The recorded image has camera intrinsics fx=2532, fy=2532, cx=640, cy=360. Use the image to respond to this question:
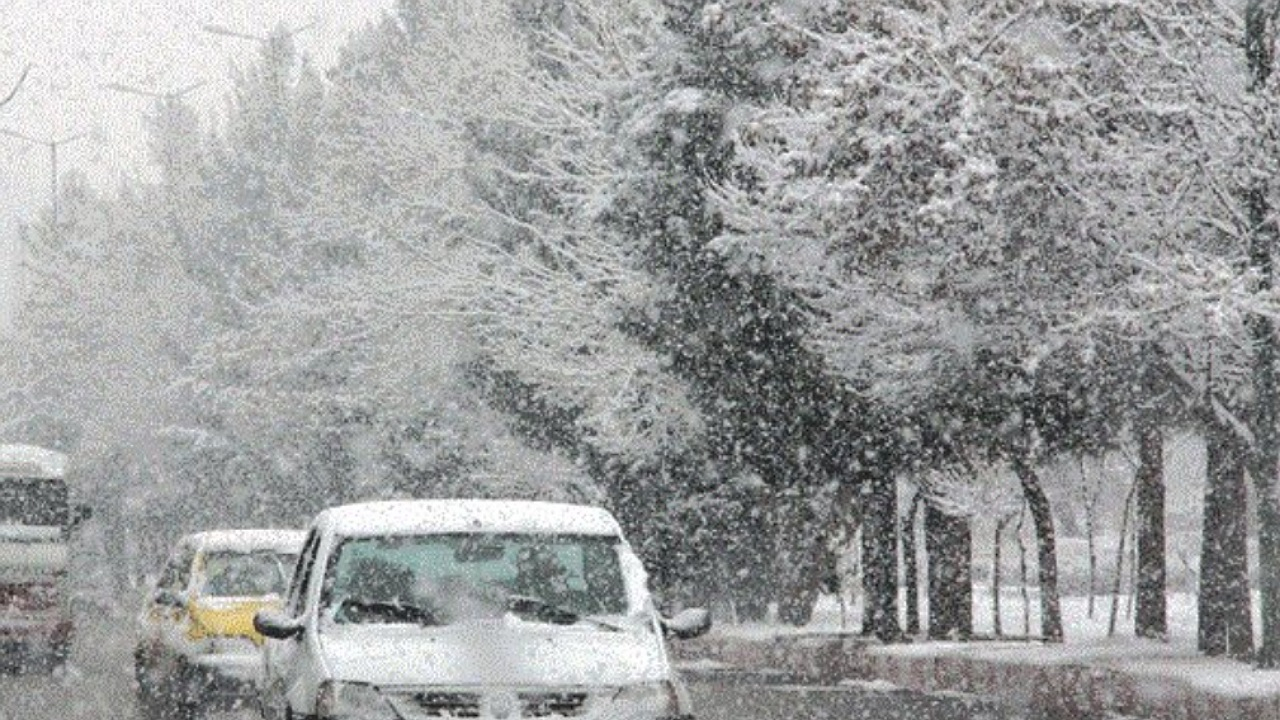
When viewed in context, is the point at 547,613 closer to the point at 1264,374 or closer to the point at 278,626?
the point at 278,626

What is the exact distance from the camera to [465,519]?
11.5 m

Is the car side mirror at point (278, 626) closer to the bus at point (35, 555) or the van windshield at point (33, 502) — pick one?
the bus at point (35, 555)

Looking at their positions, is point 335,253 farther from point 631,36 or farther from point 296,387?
point 631,36

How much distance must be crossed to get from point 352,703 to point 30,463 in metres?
21.4

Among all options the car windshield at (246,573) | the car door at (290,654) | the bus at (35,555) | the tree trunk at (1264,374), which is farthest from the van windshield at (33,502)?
the car door at (290,654)

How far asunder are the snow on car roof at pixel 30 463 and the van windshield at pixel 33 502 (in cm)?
8

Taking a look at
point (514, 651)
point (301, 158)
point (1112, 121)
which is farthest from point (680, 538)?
point (301, 158)

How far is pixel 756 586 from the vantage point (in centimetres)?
3900

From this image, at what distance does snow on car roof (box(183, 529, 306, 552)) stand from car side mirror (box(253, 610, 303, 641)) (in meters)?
9.04

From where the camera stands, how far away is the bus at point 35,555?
28219 millimetres

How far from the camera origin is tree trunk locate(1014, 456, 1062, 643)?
29.0 m

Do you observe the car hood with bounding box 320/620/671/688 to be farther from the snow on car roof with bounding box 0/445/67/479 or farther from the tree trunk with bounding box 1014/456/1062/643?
the snow on car roof with bounding box 0/445/67/479

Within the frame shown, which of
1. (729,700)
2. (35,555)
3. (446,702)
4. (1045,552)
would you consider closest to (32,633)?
(35,555)

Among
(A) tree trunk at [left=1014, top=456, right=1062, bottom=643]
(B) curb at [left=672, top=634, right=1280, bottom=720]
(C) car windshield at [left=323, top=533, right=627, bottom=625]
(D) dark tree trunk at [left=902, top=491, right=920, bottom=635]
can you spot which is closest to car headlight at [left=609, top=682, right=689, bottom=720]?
(C) car windshield at [left=323, top=533, right=627, bottom=625]
